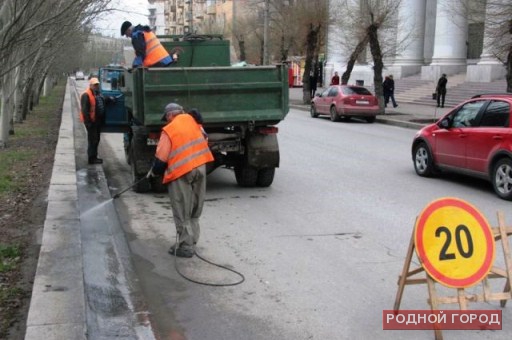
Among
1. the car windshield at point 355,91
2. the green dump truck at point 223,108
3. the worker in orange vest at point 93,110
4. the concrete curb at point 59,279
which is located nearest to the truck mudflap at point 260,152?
the green dump truck at point 223,108

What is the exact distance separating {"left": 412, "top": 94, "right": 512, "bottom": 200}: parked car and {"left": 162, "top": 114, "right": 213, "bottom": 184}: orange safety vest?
5108mm

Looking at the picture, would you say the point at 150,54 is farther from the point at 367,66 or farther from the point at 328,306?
the point at 367,66

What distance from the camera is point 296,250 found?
6.43 m

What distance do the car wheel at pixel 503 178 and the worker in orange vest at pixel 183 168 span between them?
16.3 feet

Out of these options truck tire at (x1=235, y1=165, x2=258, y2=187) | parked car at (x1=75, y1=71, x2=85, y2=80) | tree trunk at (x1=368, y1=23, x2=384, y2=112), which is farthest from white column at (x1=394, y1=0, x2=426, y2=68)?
parked car at (x1=75, y1=71, x2=85, y2=80)

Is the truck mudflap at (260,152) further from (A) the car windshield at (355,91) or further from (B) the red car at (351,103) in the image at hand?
(A) the car windshield at (355,91)

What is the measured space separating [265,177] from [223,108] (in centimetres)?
149

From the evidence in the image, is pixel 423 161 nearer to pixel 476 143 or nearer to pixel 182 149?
pixel 476 143

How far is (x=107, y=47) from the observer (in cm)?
6994

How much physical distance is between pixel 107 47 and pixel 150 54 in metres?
63.7

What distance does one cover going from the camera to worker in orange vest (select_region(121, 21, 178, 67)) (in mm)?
9238

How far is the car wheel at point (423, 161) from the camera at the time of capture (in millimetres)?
10883

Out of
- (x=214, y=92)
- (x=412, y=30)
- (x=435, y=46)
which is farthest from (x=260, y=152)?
(x=412, y=30)

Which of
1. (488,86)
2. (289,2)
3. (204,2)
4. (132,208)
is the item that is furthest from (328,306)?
(204,2)
